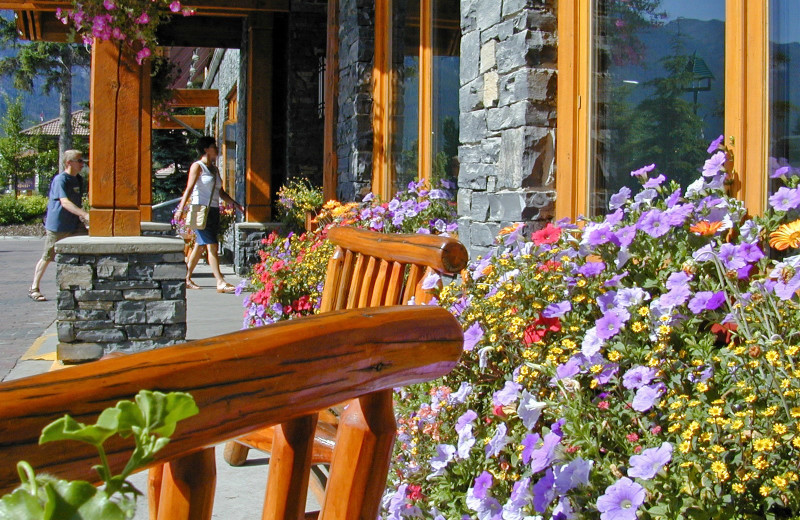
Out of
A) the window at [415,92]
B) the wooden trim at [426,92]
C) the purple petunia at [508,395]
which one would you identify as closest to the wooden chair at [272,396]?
the purple petunia at [508,395]

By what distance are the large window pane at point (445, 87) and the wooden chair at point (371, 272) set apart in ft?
6.63

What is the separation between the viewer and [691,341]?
6.31ft

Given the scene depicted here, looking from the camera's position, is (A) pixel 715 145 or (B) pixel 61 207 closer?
(A) pixel 715 145

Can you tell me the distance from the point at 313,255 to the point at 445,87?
1.25 meters

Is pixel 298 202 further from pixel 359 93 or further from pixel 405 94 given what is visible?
pixel 405 94

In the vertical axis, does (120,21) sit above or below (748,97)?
above

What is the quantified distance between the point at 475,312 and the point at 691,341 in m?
0.60

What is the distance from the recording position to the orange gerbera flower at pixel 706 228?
7.20 feet

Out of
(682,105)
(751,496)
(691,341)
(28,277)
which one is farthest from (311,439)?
(28,277)

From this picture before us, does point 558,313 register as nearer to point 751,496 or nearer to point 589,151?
point 751,496

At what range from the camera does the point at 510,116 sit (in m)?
3.52

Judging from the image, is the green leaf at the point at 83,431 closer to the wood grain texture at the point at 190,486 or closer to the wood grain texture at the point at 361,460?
the wood grain texture at the point at 190,486

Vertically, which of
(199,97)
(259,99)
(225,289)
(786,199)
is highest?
(199,97)

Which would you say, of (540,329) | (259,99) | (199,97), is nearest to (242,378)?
(540,329)
